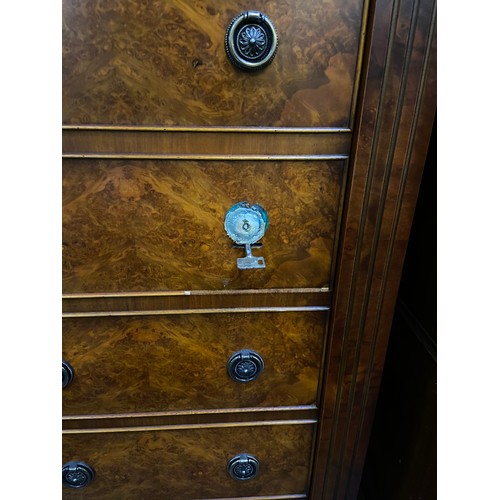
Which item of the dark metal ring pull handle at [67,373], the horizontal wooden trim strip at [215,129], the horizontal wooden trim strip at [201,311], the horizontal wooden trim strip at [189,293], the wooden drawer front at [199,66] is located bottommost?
the dark metal ring pull handle at [67,373]

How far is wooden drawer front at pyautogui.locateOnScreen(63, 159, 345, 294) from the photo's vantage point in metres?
0.56

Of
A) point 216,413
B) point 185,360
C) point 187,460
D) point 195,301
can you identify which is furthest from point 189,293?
A: point 187,460

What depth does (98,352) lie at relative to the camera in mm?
651

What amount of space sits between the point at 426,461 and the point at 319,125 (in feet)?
1.83

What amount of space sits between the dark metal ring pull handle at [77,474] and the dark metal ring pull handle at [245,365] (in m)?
0.31

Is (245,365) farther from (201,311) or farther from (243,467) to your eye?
(243,467)

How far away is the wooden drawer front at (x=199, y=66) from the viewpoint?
0.48 meters

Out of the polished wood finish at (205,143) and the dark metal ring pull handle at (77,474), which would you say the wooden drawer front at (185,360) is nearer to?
the dark metal ring pull handle at (77,474)

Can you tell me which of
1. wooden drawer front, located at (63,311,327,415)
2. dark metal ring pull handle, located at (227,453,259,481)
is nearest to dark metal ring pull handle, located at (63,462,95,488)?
wooden drawer front, located at (63,311,327,415)

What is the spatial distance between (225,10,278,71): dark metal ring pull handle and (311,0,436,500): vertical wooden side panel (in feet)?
0.39

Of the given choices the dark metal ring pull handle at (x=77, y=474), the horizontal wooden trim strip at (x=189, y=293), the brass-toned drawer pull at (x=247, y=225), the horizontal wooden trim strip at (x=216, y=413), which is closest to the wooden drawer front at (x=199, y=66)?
the brass-toned drawer pull at (x=247, y=225)

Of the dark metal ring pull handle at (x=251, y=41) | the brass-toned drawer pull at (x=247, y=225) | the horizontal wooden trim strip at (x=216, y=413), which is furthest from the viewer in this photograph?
the horizontal wooden trim strip at (x=216, y=413)

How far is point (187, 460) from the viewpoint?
0.75m

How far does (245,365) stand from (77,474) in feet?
1.18
